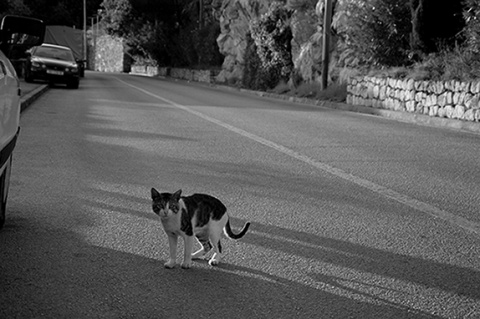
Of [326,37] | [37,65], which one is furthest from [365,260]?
[37,65]

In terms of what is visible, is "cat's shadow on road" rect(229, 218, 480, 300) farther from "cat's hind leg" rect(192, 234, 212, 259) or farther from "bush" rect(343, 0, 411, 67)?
"bush" rect(343, 0, 411, 67)

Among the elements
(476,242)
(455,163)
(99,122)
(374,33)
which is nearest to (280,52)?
(374,33)

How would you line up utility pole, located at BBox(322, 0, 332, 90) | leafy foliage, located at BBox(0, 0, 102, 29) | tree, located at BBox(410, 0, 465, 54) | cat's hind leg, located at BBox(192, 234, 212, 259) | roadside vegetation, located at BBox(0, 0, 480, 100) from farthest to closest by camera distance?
leafy foliage, located at BBox(0, 0, 102, 29) → utility pole, located at BBox(322, 0, 332, 90) → tree, located at BBox(410, 0, 465, 54) → roadside vegetation, located at BBox(0, 0, 480, 100) → cat's hind leg, located at BBox(192, 234, 212, 259)

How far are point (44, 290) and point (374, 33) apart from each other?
18101 mm

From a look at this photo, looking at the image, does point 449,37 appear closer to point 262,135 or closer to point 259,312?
point 262,135

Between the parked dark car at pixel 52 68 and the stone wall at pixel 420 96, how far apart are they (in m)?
11.4

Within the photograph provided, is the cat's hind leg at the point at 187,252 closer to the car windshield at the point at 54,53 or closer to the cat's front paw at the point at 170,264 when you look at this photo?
the cat's front paw at the point at 170,264

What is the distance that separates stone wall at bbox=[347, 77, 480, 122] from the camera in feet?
50.0

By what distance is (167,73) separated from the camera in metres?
59.2

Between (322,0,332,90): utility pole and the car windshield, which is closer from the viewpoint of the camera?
(322,0,332,90): utility pole

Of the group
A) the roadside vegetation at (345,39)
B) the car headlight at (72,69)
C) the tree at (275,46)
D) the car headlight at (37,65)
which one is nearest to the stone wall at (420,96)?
the roadside vegetation at (345,39)

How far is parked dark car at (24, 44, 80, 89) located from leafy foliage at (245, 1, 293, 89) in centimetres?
855

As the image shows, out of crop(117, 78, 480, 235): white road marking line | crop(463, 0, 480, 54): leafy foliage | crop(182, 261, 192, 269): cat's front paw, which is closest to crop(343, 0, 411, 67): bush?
crop(463, 0, 480, 54): leafy foliage

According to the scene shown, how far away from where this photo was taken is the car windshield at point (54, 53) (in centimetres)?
2767
